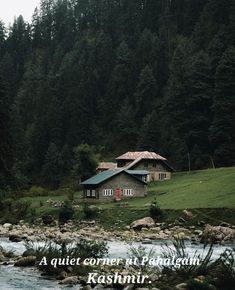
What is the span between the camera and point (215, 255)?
1378 inches

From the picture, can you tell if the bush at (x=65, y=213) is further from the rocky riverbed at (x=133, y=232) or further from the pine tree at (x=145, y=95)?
the pine tree at (x=145, y=95)

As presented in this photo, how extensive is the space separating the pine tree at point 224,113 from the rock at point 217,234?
52753 mm

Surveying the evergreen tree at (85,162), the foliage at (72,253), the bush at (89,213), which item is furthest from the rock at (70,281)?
the evergreen tree at (85,162)

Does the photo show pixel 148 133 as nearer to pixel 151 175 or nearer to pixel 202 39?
pixel 151 175

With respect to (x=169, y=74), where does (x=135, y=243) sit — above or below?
below

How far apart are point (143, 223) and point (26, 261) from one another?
1153 inches

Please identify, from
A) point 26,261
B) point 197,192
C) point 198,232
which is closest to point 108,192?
point 197,192

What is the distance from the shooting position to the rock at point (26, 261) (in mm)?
30047

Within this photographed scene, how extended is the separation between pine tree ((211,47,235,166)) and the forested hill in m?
0.19

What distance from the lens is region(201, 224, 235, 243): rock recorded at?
47.1 metres

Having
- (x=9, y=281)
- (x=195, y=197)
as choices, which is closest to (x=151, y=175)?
(x=195, y=197)

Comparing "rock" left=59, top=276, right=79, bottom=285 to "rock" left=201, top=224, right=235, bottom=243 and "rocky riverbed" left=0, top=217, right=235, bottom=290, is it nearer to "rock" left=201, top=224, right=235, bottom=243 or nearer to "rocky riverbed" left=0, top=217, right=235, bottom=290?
"rocky riverbed" left=0, top=217, right=235, bottom=290

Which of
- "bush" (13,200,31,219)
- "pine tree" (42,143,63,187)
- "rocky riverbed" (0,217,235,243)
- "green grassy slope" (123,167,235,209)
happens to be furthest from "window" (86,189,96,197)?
"pine tree" (42,143,63,187)

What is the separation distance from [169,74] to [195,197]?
8840cm
